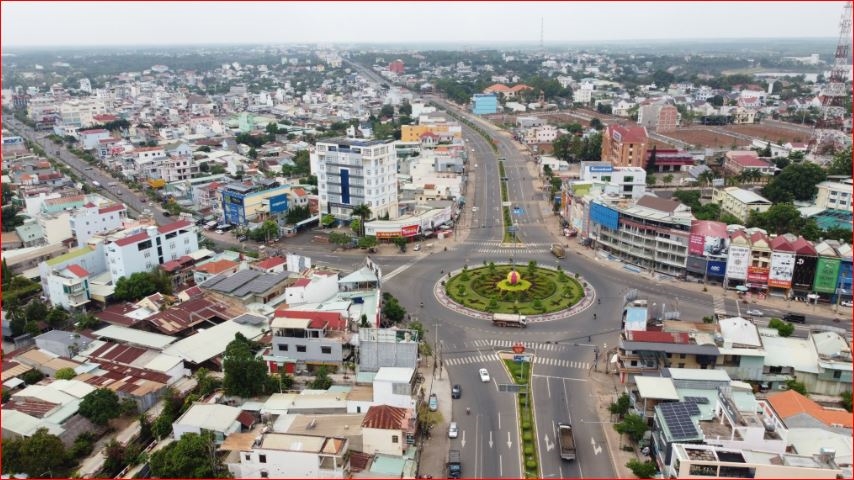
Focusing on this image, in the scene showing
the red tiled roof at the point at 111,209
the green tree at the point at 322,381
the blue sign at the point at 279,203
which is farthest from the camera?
the blue sign at the point at 279,203

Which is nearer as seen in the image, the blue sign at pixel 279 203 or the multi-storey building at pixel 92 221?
the multi-storey building at pixel 92 221

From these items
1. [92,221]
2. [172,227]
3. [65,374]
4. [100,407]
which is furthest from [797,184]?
[92,221]

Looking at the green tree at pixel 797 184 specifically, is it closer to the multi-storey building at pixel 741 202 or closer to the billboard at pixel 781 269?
the multi-storey building at pixel 741 202

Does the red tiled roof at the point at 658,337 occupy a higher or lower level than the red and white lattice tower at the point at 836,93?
lower

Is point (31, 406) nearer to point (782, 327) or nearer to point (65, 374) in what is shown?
point (65, 374)

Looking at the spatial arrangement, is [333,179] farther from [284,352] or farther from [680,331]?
[680,331]

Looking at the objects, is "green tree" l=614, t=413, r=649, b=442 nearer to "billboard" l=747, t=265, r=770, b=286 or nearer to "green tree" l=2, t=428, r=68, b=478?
"billboard" l=747, t=265, r=770, b=286

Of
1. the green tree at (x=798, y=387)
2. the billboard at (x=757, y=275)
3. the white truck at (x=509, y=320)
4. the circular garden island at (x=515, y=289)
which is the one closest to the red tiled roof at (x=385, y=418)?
the white truck at (x=509, y=320)
